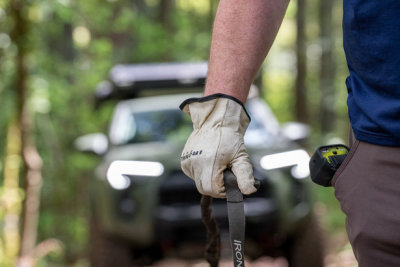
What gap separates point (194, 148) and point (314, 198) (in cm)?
392

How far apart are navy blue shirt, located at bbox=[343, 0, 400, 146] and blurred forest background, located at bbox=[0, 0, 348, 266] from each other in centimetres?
554

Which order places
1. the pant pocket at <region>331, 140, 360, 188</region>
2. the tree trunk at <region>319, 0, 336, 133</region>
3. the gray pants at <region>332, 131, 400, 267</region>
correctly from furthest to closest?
the tree trunk at <region>319, 0, 336, 133</region>
the pant pocket at <region>331, 140, 360, 188</region>
the gray pants at <region>332, 131, 400, 267</region>

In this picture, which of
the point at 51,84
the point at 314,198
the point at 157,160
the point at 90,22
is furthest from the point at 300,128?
the point at 90,22

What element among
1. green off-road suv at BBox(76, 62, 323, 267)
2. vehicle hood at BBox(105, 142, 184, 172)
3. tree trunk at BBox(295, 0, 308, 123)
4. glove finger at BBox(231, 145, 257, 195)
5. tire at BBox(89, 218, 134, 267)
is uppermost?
tree trunk at BBox(295, 0, 308, 123)

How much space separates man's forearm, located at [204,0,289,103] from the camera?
5.39 ft

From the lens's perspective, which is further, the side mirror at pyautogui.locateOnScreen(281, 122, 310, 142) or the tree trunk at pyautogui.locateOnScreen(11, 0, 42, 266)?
the tree trunk at pyautogui.locateOnScreen(11, 0, 42, 266)

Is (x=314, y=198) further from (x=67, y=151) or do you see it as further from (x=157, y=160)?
(x=67, y=151)

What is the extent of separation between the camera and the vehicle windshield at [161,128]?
598 cm

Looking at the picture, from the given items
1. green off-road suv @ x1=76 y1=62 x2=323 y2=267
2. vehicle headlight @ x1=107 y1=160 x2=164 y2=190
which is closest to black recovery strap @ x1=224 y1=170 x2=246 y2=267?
green off-road suv @ x1=76 y1=62 x2=323 y2=267

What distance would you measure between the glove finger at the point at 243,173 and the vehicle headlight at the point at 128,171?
3586mm

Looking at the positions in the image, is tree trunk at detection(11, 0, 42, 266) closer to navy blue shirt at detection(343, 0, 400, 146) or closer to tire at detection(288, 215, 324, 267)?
tire at detection(288, 215, 324, 267)

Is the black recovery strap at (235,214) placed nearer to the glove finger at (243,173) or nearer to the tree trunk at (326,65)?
the glove finger at (243,173)

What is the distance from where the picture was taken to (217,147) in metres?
1.63

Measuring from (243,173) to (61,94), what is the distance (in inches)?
321
